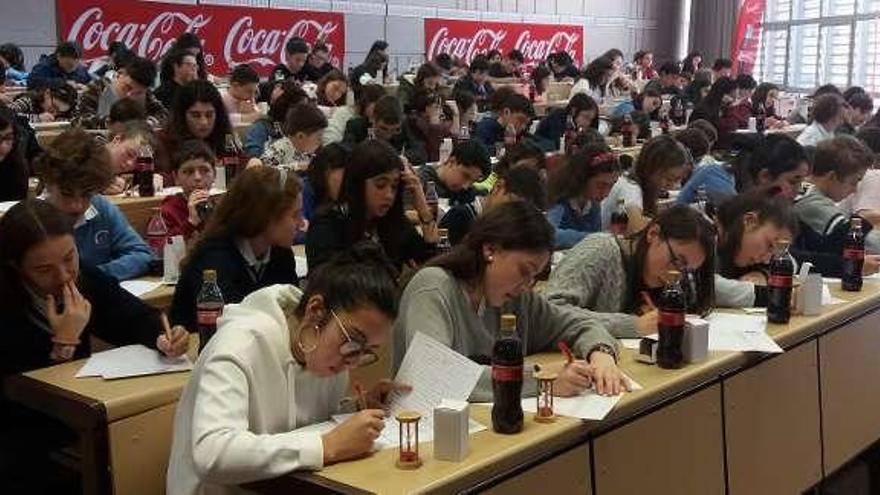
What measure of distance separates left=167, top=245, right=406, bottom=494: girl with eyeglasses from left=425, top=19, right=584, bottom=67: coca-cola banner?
494 inches

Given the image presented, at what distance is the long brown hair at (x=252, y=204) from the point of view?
3.12 meters

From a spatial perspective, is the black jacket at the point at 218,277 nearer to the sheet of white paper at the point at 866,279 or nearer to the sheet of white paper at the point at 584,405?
the sheet of white paper at the point at 584,405

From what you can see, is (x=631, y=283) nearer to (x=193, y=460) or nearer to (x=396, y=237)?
(x=396, y=237)

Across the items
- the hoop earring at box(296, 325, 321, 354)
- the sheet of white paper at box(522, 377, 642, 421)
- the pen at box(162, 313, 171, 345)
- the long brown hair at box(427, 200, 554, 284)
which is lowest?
the sheet of white paper at box(522, 377, 642, 421)

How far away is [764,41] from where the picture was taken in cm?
1686

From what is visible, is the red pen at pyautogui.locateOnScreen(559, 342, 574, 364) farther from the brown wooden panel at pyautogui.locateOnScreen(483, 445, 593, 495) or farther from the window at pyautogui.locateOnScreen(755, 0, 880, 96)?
the window at pyautogui.locateOnScreen(755, 0, 880, 96)

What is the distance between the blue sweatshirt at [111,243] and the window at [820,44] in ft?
44.5

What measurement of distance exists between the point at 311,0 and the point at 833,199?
937 cm

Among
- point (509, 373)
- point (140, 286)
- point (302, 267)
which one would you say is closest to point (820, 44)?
point (302, 267)

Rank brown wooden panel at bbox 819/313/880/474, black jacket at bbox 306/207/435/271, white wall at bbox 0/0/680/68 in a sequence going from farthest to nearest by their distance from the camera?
white wall at bbox 0/0/680/68, black jacket at bbox 306/207/435/271, brown wooden panel at bbox 819/313/880/474

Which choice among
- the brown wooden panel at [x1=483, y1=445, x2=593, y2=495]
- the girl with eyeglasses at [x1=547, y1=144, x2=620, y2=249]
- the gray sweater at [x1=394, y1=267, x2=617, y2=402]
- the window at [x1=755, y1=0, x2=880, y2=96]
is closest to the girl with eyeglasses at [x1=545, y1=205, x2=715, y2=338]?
the gray sweater at [x1=394, y1=267, x2=617, y2=402]

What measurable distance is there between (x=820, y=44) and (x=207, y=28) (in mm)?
9738

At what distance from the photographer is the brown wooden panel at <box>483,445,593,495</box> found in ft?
6.84

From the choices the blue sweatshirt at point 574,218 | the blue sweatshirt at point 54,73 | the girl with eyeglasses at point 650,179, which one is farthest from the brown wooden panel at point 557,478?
the blue sweatshirt at point 54,73
